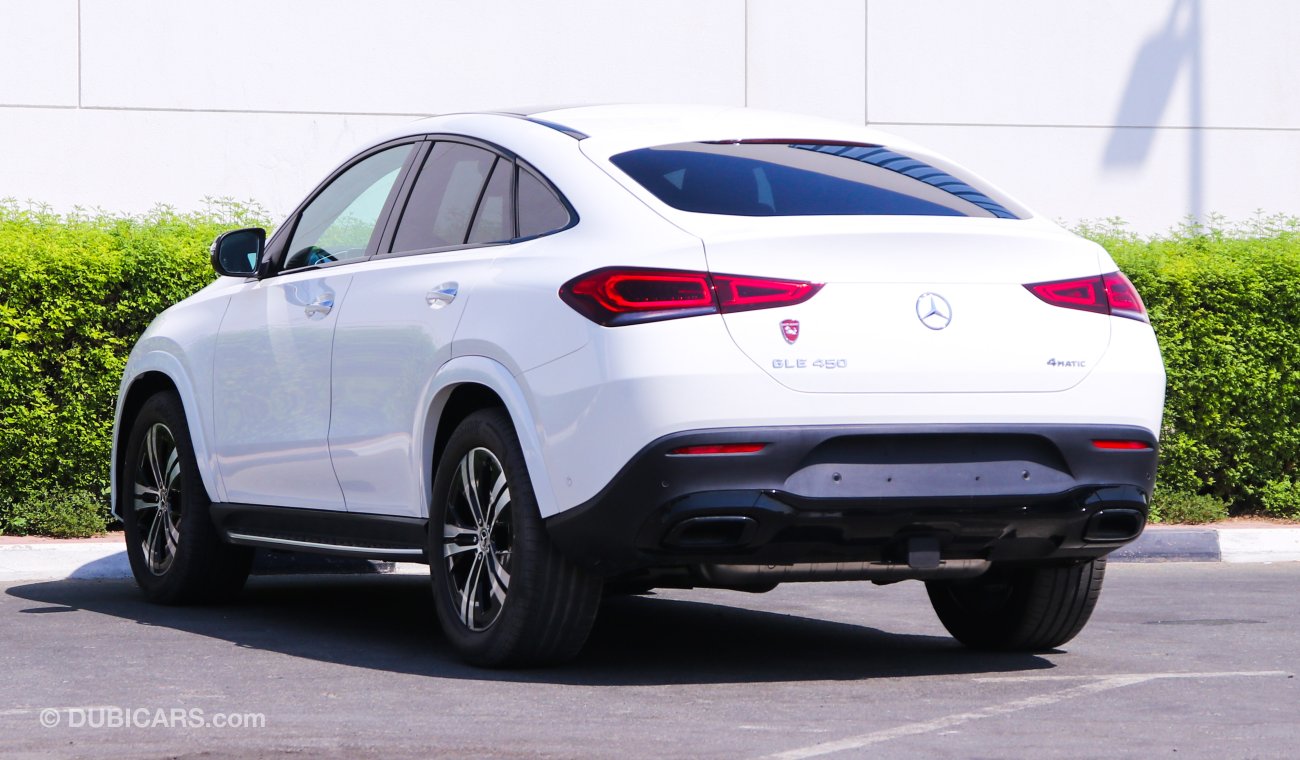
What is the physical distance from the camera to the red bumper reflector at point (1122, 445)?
551 centimetres

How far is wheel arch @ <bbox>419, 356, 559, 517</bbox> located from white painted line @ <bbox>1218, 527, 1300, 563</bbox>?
18.3 ft

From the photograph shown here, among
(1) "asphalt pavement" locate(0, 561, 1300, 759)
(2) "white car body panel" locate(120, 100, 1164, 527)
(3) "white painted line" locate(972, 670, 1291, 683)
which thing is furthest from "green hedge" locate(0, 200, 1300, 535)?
(3) "white painted line" locate(972, 670, 1291, 683)

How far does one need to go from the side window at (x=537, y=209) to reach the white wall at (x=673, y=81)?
7.40 m

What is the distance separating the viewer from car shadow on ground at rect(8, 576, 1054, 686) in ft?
19.5

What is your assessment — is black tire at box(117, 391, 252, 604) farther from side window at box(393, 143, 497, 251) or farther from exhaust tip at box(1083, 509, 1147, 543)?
exhaust tip at box(1083, 509, 1147, 543)

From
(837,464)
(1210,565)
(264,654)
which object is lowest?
(1210,565)

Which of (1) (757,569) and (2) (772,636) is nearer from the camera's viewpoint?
(1) (757,569)

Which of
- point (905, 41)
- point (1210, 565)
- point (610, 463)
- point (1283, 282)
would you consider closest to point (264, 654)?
point (610, 463)

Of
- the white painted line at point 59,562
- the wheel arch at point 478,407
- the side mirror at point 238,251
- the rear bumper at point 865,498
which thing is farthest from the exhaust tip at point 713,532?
the white painted line at point 59,562

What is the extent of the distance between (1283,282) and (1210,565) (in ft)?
6.21

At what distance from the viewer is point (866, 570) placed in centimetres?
561

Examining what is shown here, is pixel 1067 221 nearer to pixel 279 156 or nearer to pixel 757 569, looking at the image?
pixel 279 156

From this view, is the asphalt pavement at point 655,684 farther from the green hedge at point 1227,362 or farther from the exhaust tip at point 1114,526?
the green hedge at point 1227,362
